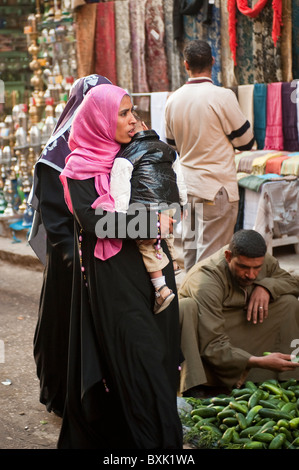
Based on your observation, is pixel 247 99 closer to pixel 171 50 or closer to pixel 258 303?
pixel 171 50

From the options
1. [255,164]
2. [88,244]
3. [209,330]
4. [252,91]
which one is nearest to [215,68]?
[252,91]

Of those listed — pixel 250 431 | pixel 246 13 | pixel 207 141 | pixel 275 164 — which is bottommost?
pixel 250 431

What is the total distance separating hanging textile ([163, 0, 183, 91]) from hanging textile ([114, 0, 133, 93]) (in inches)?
20.0

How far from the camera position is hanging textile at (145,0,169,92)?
327 inches

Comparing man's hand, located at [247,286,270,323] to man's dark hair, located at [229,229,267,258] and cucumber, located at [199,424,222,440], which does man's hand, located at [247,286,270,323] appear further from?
cucumber, located at [199,424,222,440]

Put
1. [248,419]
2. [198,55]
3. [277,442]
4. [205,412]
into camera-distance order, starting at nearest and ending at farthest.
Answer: [277,442], [248,419], [205,412], [198,55]

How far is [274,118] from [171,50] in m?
1.66

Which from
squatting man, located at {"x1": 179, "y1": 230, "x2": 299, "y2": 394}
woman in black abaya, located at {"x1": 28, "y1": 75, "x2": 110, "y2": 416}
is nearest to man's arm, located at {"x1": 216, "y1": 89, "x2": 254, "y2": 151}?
squatting man, located at {"x1": 179, "y1": 230, "x2": 299, "y2": 394}

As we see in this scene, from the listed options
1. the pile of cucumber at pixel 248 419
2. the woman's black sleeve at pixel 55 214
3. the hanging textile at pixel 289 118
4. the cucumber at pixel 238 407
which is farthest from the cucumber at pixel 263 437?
the hanging textile at pixel 289 118

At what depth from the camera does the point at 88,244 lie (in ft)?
11.5

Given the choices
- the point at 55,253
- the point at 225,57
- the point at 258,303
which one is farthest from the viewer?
the point at 225,57

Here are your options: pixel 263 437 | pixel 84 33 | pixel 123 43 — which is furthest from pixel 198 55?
pixel 84 33

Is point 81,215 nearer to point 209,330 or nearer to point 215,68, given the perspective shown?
A: point 209,330

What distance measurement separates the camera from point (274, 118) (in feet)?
23.7
